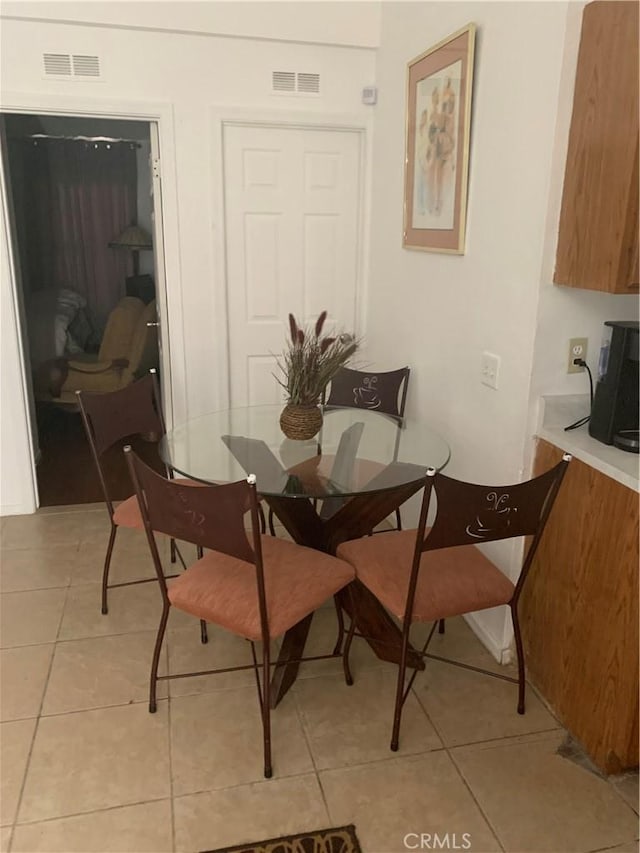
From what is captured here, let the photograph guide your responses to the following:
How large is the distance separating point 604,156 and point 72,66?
262cm

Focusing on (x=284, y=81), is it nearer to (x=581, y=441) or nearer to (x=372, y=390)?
(x=372, y=390)

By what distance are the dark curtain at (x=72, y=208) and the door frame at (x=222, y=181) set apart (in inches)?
93.5

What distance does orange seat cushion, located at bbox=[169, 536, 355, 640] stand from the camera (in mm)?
1973

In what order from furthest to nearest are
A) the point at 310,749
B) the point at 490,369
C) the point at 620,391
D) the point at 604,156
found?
the point at 490,369, the point at 310,749, the point at 620,391, the point at 604,156

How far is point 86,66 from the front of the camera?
325 centimetres

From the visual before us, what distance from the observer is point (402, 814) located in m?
1.87

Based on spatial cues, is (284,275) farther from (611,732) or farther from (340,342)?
(611,732)

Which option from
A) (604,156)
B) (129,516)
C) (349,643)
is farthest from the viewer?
(129,516)

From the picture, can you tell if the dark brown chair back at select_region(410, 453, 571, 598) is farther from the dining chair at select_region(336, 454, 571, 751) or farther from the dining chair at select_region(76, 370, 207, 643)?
the dining chair at select_region(76, 370, 207, 643)

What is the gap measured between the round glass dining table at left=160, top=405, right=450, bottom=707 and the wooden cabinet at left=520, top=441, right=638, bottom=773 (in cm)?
45

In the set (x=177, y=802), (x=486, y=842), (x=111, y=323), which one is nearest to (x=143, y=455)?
(x=111, y=323)

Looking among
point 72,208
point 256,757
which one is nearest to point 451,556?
point 256,757

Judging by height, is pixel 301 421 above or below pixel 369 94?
below

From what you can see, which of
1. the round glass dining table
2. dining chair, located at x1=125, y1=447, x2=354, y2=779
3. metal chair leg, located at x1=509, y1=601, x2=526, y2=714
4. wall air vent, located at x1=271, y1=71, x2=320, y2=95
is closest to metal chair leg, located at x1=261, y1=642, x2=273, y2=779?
dining chair, located at x1=125, y1=447, x2=354, y2=779
